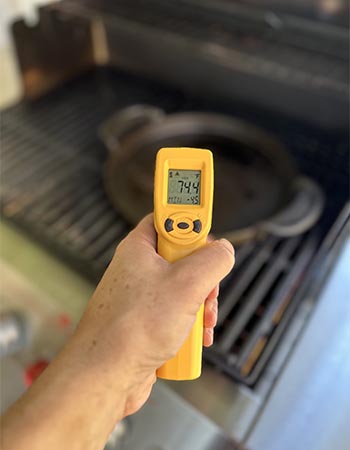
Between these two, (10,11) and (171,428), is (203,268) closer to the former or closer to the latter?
(171,428)

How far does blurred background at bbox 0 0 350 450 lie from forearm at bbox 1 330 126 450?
24cm

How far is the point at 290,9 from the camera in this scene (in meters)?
0.81

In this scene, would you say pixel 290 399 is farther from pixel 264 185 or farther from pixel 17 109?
pixel 17 109

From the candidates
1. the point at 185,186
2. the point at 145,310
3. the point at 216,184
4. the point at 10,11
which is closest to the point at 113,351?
the point at 145,310

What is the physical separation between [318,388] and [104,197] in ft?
1.50

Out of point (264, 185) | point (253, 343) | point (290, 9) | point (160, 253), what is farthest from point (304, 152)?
point (160, 253)

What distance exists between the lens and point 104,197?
81 centimetres

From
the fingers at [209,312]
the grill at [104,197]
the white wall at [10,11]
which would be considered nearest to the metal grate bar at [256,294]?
the grill at [104,197]

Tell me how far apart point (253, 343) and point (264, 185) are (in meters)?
0.30

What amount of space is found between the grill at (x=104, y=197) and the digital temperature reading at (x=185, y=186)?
0.27 m

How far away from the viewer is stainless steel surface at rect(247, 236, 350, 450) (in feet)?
1.75

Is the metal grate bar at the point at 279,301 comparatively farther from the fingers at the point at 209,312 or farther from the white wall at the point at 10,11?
the white wall at the point at 10,11

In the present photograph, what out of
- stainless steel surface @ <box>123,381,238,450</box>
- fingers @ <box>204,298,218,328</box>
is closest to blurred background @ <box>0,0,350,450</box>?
stainless steel surface @ <box>123,381,238,450</box>

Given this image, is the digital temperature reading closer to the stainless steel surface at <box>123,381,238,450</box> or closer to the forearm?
the forearm
